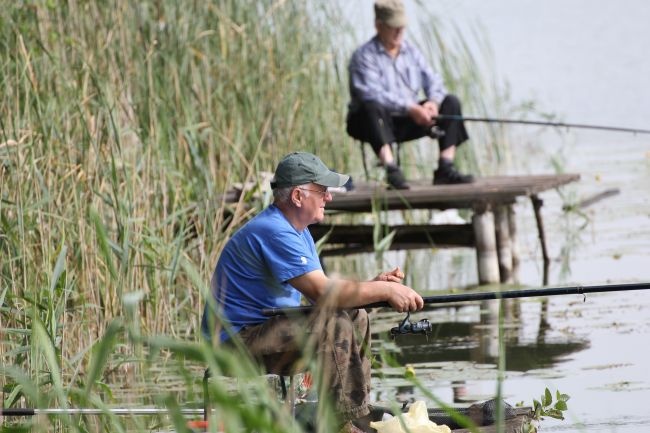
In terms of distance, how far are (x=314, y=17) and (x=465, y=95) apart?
1687 millimetres

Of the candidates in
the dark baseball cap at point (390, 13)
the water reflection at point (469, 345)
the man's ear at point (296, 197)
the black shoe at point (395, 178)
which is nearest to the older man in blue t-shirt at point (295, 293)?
the man's ear at point (296, 197)

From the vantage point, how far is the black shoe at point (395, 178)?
30.9ft

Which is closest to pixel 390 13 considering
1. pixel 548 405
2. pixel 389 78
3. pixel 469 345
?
pixel 389 78

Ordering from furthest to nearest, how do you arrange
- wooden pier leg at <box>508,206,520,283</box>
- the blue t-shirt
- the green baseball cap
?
wooden pier leg at <box>508,206,520,283</box> → the green baseball cap → the blue t-shirt

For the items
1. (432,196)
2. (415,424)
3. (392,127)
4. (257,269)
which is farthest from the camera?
(392,127)

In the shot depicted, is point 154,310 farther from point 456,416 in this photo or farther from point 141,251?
point 456,416

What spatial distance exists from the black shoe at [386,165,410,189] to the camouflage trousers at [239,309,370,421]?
435 centimetres

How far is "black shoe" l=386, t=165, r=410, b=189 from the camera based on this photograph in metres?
9.43

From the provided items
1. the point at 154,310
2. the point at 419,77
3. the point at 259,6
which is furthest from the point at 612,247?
the point at 154,310

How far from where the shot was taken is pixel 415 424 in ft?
15.4

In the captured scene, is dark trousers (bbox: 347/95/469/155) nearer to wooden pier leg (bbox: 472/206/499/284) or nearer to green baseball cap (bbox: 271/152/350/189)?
wooden pier leg (bbox: 472/206/499/284)

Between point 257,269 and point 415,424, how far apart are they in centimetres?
79

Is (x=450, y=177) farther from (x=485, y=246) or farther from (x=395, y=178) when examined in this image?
(x=485, y=246)

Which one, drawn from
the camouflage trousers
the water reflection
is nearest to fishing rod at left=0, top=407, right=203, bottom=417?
the camouflage trousers
